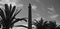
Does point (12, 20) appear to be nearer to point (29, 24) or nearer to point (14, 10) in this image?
point (14, 10)

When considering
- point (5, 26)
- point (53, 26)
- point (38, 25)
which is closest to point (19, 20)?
point (5, 26)

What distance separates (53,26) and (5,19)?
21.5 m

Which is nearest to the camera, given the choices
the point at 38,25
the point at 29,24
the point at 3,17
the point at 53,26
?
the point at 3,17

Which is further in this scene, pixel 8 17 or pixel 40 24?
pixel 40 24

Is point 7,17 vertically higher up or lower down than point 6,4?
lower down

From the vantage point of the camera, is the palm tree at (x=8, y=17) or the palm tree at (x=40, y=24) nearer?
the palm tree at (x=8, y=17)

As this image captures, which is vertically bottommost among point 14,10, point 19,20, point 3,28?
point 3,28

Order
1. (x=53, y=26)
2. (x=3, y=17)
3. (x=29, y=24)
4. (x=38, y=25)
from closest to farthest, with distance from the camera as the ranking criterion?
1. (x=3, y=17)
2. (x=29, y=24)
3. (x=38, y=25)
4. (x=53, y=26)

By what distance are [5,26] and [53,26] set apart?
21.3m

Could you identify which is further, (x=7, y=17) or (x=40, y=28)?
(x=40, y=28)

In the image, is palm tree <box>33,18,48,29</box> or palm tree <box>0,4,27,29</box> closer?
palm tree <box>0,4,27,29</box>

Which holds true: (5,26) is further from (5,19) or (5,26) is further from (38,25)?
(38,25)

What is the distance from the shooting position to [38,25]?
3069 centimetres

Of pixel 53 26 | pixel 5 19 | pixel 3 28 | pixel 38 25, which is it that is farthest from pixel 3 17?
pixel 53 26
